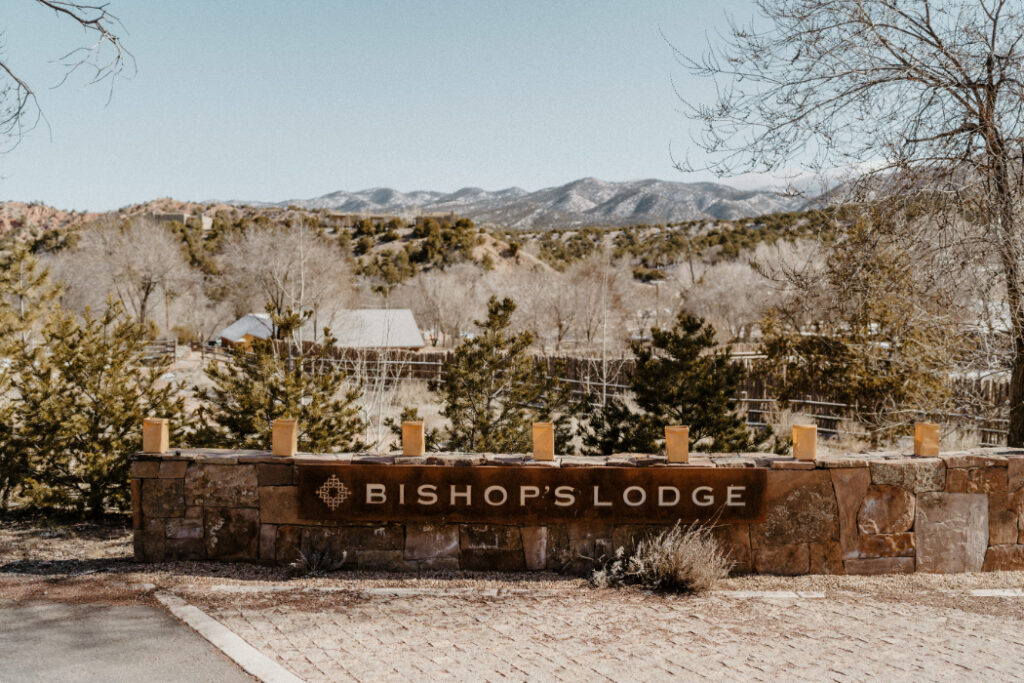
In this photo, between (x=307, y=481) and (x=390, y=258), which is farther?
(x=390, y=258)

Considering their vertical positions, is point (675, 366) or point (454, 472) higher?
point (675, 366)

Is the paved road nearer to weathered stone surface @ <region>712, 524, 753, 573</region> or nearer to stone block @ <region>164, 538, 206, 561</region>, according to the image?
stone block @ <region>164, 538, 206, 561</region>

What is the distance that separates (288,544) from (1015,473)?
20.2 ft

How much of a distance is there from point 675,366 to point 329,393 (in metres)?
4.15

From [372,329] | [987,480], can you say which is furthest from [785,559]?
[372,329]

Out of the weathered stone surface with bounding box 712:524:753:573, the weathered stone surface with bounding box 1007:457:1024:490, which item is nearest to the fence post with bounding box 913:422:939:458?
the weathered stone surface with bounding box 1007:457:1024:490

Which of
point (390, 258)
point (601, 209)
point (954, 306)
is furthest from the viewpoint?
point (601, 209)

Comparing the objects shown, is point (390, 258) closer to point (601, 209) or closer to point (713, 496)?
point (713, 496)

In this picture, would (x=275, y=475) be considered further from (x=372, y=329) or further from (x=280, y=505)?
(x=372, y=329)

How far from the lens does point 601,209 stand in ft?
485

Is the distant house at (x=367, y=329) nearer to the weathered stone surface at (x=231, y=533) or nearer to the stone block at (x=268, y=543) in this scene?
the weathered stone surface at (x=231, y=533)

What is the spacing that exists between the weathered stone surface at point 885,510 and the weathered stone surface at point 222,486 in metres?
5.03

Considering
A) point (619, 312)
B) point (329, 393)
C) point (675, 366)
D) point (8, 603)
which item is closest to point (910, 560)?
point (675, 366)

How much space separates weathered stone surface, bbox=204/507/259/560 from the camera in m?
6.29
